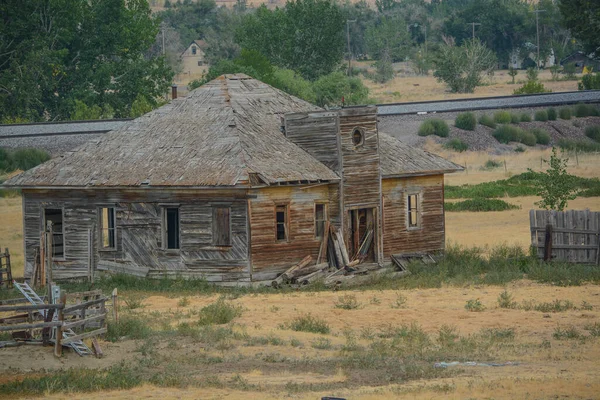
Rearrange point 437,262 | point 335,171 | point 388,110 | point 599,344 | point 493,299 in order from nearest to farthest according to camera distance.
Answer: point 599,344, point 493,299, point 335,171, point 437,262, point 388,110

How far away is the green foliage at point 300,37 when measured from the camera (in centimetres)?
9719

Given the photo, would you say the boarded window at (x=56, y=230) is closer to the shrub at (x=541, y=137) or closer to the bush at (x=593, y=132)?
the shrub at (x=541, y=137)

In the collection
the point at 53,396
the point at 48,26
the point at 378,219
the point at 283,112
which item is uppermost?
the point at 48,26

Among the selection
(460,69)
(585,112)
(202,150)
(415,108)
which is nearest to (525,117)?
(585,112)

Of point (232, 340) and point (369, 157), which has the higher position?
point (369, 157)

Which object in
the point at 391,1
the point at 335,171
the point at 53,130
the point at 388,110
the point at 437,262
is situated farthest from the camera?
the point at 391,1

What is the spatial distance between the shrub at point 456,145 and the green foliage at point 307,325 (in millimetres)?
41704

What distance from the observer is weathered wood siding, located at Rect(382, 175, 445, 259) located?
33.5 m

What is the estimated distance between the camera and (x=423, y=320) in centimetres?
2527

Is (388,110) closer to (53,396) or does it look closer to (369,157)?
(369,157)

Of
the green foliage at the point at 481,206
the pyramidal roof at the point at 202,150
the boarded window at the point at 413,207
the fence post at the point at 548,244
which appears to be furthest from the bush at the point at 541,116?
the fence post at the point at 548,244

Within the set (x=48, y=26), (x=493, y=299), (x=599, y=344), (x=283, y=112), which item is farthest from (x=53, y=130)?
(x=599, y=344)

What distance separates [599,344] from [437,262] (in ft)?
39.6

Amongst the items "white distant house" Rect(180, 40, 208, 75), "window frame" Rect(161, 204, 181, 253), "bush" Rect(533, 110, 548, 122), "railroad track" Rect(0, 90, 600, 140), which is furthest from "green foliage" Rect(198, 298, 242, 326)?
"white distant house" Rect(180, 40, 208, 75)
